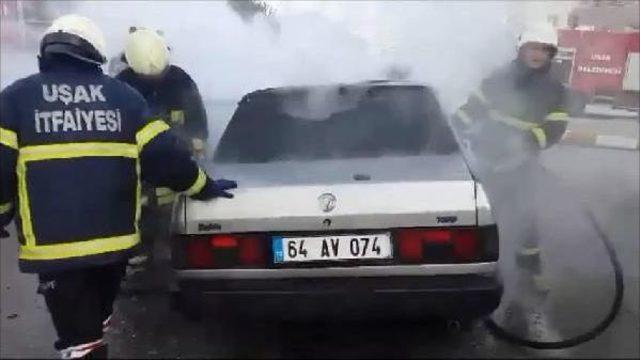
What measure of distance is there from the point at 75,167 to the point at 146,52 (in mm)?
1754

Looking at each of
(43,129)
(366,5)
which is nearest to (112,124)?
(43,129)

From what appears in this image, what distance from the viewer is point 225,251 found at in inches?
131

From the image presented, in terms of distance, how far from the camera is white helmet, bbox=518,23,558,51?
4664mm

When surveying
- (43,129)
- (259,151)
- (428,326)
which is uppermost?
(43,129)

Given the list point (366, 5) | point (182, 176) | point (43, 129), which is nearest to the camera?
point (43, 129)

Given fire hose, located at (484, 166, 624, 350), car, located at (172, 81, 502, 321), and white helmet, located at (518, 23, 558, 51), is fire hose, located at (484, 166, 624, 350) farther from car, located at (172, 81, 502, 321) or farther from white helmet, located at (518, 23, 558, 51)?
white helmet, located at (518, 23, 558, 51)

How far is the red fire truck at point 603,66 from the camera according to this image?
36.7 feet

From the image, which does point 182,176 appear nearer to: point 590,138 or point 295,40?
point 295,40

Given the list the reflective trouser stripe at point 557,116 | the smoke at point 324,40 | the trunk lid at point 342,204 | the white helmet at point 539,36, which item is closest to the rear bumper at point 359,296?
the trunk lid at point 342,204

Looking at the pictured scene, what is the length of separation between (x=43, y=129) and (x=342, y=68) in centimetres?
286

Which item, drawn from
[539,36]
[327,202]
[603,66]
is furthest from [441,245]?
[603,66]

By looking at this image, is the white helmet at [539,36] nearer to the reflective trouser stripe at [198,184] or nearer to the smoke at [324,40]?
the smoke at [324,40]

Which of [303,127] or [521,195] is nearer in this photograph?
[303,127]

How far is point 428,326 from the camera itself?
4.11 metres
